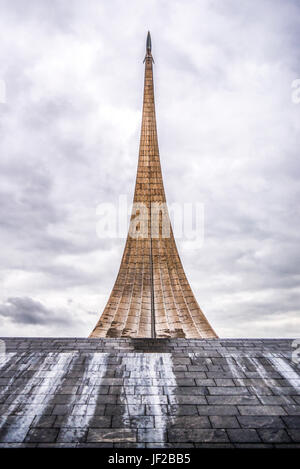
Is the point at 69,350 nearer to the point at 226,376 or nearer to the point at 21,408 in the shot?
the point at 21,408

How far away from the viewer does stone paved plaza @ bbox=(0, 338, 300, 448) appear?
4250 mm

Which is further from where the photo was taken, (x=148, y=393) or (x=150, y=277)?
(x=150, y=277)

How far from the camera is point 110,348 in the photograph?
239 inches

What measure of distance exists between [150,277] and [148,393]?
414 inches

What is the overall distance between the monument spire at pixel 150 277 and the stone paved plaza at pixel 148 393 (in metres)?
8.07

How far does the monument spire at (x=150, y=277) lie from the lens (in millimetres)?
14438

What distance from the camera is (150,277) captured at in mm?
15430

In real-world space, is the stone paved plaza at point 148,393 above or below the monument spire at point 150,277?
below

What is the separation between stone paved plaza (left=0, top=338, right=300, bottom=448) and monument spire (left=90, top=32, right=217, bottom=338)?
8.07 m

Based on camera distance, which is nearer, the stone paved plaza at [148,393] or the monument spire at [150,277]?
the stone paved plaza at [148,393]

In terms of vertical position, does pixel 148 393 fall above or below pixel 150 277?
below
